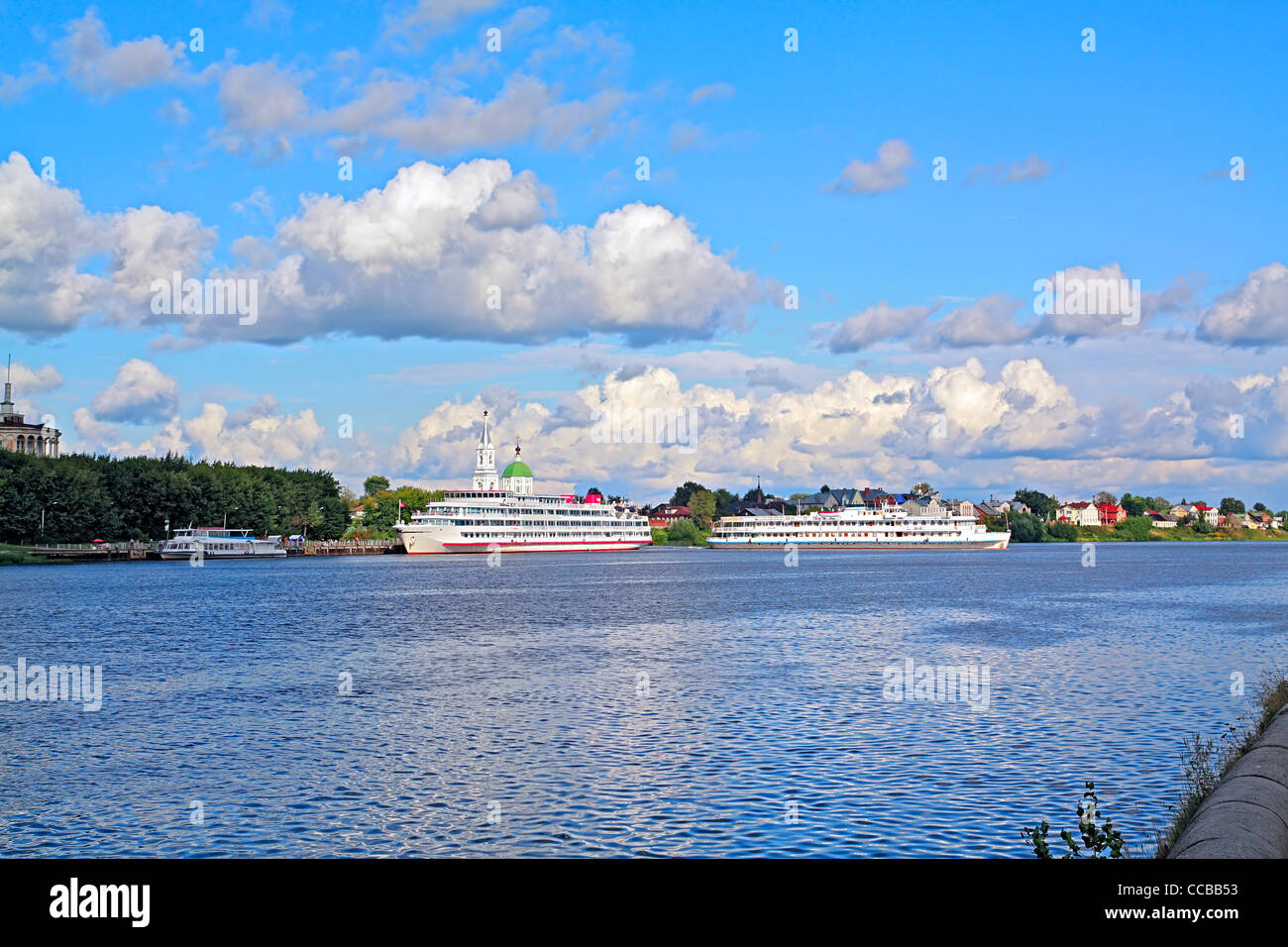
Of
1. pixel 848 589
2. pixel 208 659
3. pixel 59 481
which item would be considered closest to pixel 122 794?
pixel 208 659

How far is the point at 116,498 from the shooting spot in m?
172

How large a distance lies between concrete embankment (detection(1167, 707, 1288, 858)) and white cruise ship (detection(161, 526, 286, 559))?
156803mm

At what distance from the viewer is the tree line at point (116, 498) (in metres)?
155
